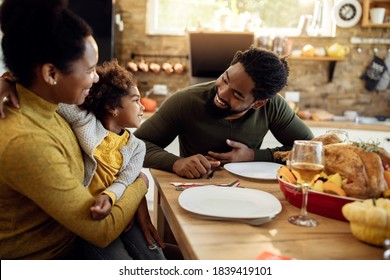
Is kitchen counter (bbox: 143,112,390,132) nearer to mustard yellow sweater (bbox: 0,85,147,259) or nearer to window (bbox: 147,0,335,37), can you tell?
window (bbox: 147,0,335,37)

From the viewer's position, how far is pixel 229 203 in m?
1.05

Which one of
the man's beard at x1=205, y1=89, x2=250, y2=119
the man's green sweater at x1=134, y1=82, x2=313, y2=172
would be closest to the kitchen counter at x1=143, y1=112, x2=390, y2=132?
the man's green sweater at x1=134, y1=82, x2=313, y2=172

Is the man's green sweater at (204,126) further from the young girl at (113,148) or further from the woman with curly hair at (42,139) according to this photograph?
the woman with curly hair at (42,139)

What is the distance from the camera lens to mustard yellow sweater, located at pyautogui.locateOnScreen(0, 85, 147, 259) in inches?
34.1

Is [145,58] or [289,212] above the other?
[145,58]

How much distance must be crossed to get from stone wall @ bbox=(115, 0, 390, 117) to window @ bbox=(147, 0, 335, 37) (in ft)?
0.31

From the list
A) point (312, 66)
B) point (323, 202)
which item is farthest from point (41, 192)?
point (312, 66)

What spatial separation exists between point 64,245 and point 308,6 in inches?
136

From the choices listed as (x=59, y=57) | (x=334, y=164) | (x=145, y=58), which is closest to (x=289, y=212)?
(x=334, y=164)

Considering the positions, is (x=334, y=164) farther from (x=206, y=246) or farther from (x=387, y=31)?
(x=387, y=31)

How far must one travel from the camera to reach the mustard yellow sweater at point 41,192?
87cm
